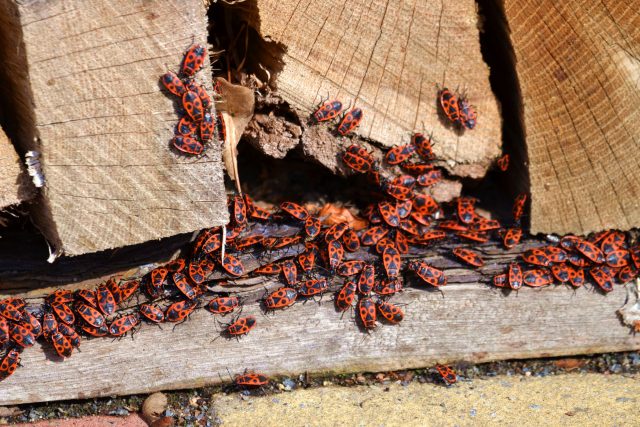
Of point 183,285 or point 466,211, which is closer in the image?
point 183,285

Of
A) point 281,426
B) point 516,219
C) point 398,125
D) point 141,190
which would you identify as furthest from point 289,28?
point 281,426

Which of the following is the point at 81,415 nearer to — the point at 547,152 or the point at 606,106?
the point at 547,152

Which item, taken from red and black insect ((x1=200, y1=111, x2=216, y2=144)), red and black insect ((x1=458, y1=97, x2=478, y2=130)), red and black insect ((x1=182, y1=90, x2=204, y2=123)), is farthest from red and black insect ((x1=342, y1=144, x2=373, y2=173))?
red and black insect ((x1=182, y1=90, x2=204, y2=123))

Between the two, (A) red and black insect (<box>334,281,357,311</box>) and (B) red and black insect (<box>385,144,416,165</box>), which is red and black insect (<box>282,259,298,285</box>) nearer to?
(A) red and black insect (<box>334,281,357,311</box>)

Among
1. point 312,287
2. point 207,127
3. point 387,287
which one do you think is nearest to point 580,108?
point 387,287

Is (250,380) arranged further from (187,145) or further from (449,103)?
(449,103)
